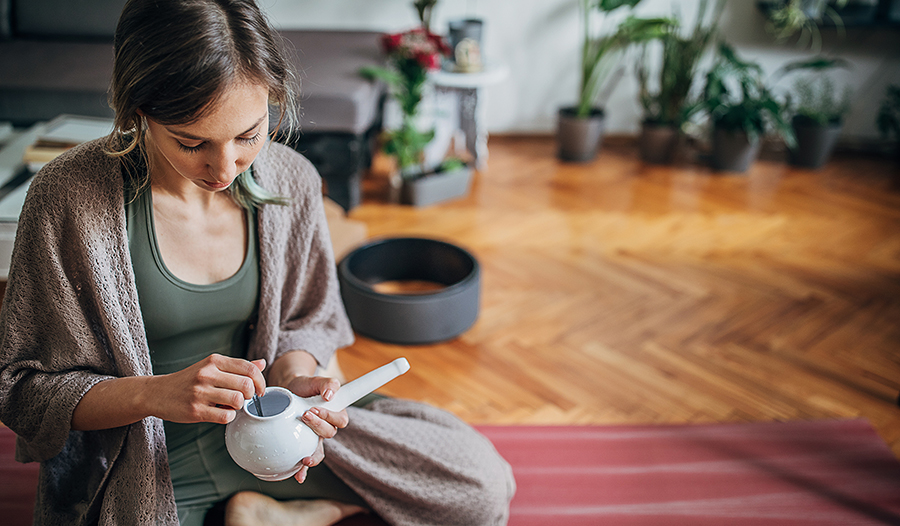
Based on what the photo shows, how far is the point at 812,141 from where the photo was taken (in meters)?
3.20

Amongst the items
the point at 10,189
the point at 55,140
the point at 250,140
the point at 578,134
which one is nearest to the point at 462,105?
the point at 578,134

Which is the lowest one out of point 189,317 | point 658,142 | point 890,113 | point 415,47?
point 658,142

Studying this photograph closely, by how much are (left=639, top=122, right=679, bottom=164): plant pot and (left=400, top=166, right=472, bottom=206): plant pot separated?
3.14 feet

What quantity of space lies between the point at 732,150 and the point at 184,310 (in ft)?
9.14

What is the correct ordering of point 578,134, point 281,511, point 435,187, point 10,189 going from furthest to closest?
1. point 578,134
2. point 435,187
3. point 10,189
4. point 281,511

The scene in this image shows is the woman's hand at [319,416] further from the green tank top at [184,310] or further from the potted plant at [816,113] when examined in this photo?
the potted plant at [816,113]

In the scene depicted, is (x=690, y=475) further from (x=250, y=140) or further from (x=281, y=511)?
(x=250, y=140)

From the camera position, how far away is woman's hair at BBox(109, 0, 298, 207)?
0.70 meters

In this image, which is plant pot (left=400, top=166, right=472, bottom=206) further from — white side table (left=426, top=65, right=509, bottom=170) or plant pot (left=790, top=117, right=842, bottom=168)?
plant pot (left=790, top=117, right=842, bottom=168)

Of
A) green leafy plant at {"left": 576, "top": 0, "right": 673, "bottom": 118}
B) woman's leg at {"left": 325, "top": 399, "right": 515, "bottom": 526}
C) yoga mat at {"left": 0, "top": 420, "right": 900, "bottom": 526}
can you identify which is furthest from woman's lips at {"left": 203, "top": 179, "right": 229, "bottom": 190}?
green leafy plant at {"left": 576, "top": 0, "right": 673, "bottom": 118}

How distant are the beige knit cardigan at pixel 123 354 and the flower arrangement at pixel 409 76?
5.30 feet

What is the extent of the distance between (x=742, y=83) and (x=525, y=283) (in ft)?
5.11

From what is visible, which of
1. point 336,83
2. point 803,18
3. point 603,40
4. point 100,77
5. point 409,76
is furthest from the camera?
point 603,40

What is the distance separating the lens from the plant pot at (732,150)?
10.2 ft
